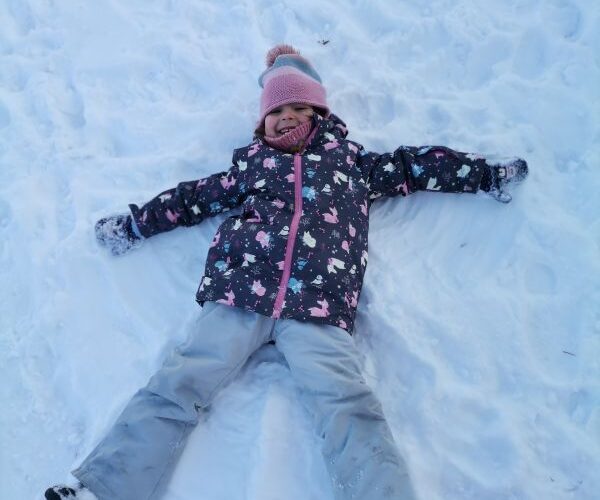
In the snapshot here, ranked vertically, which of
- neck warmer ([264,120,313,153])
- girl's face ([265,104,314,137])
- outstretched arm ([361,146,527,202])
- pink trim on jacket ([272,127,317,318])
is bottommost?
pink trim on jacket ([272,127,317,318])

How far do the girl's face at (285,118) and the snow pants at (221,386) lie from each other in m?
0.87

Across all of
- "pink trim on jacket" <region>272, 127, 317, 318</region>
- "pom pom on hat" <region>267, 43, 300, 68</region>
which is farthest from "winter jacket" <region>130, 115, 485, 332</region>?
"pom pom on hat" <region>267, 43, 300, 68</region>

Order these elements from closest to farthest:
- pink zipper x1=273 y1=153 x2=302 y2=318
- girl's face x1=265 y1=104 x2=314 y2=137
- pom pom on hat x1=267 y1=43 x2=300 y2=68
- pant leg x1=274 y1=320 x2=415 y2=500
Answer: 1. pant leg x1=274 y1=320 x2=415 y2=500
2. pink zipper x1=273 y1=153 x2=302 y2=318
3. girl's face x1=265 y1=104 x2=314 y2=137
4. pom pom on hat x1=267 y1=43 x2=300 y2=68

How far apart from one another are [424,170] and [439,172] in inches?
2.5

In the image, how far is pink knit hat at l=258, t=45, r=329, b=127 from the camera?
2.21 meters

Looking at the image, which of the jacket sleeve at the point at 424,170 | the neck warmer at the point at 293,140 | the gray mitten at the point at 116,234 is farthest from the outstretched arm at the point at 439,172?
the gray mitten at the point at 116,234

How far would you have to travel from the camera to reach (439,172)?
2.11 m

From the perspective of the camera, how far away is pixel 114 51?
2.77 m

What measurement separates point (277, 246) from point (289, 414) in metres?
0.60

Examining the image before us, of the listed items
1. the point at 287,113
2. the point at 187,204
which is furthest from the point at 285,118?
the point at 187,204

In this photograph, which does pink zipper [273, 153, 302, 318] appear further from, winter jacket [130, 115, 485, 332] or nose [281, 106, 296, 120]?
nose [281, 106, 296, 120]

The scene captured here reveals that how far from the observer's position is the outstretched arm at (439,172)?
2.09m

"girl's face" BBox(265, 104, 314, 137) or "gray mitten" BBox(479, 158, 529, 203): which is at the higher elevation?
"girl's face" BBox(265, 104, 314, 137)

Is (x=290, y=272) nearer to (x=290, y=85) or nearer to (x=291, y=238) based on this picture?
(x=291, y=238)
